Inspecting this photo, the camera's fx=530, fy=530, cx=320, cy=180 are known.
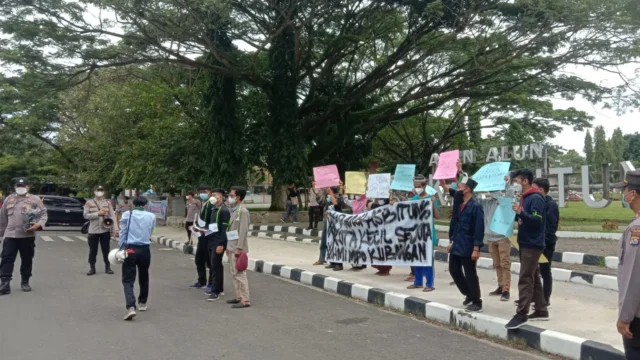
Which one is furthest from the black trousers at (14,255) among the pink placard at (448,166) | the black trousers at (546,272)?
the black trousers at (546,272)

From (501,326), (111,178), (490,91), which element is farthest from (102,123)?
(501,326)

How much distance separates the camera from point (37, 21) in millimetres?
16156

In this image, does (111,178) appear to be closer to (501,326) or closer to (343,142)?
(343,142)

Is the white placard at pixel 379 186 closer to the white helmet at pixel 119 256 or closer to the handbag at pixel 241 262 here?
the handbag at pixel 241 262

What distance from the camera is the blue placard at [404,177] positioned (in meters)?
9.17

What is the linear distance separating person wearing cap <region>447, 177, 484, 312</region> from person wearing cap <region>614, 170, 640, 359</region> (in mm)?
3323

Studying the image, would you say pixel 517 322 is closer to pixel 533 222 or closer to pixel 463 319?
pixel 463 319

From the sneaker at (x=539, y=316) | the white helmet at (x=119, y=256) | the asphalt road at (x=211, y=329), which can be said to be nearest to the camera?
the asphalt road at (x=211, y=329)

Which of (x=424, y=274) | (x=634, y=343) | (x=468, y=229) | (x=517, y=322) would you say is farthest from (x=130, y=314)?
(x=634, y=343)

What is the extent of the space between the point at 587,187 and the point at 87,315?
40.4 feet

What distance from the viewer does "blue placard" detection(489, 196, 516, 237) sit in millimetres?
6684

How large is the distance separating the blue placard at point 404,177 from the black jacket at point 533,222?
3.20 metres

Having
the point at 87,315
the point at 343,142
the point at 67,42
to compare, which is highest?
the point at 67,42

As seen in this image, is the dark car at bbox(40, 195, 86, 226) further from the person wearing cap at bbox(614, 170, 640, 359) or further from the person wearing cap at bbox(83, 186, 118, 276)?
the person wearing cap at bbox(614, 170, 640, 359)
